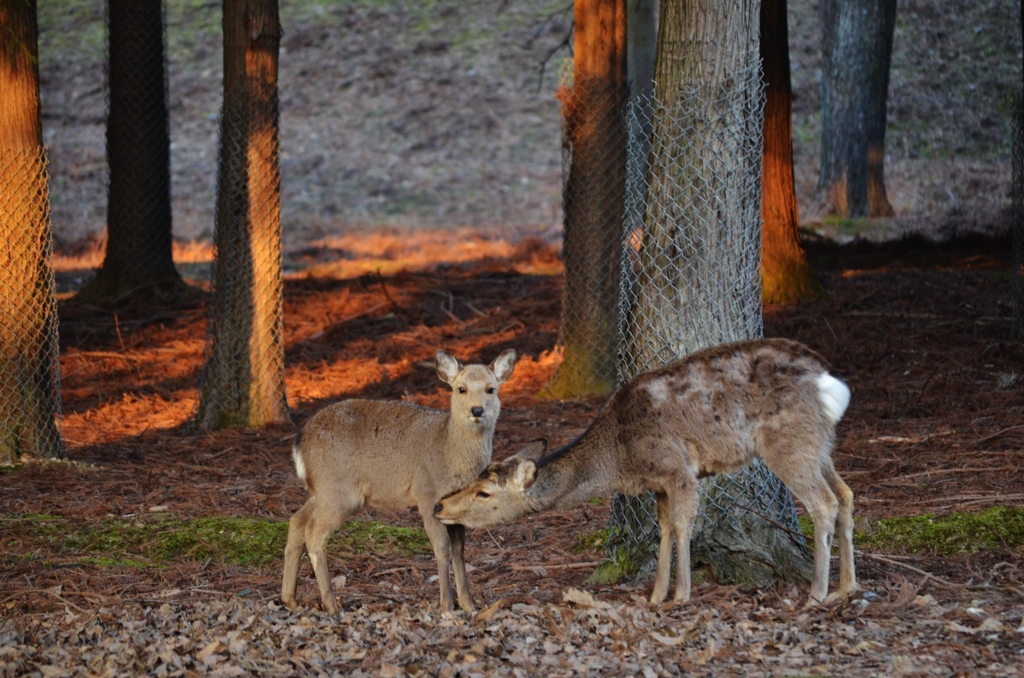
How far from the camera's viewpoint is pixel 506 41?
1532 inches

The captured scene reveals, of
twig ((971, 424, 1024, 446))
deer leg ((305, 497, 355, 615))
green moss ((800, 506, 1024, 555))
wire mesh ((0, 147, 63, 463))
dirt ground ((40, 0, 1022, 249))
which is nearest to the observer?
deer leg ((305, 497, 355, 615))

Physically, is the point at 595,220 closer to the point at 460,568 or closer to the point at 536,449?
the point at 536,449

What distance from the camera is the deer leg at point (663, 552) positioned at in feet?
21.1

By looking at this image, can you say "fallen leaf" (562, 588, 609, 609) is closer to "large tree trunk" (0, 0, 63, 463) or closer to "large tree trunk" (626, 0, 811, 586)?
"large tree trunk" (626, 0, 811, 586)

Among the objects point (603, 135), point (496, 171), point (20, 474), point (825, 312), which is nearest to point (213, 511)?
point (20, 474)

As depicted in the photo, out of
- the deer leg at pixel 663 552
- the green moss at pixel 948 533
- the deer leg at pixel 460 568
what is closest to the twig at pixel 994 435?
the green moss at pixel 948 533

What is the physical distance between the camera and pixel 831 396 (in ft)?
21.1

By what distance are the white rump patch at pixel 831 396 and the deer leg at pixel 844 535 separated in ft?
1.10

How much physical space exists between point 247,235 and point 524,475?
225 inches

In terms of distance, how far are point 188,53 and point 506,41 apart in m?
10.4

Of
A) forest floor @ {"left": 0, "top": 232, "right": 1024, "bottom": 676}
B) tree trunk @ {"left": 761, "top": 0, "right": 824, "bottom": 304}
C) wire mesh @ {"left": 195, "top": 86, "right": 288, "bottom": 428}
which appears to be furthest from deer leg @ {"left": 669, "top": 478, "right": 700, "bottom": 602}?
tree trunk @ {"left": 761, "top": 0, "right": 824, "bottom": 304}

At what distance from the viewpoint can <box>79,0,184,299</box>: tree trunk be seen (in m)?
16.7

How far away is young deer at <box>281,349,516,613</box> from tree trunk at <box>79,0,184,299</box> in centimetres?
1114

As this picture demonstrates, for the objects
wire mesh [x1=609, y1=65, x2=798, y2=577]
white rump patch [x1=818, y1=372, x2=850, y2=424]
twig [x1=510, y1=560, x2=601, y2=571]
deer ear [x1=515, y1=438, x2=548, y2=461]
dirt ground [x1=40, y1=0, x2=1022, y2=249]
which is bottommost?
twig [x1=510, y1=560, x2=601, y2=571]
